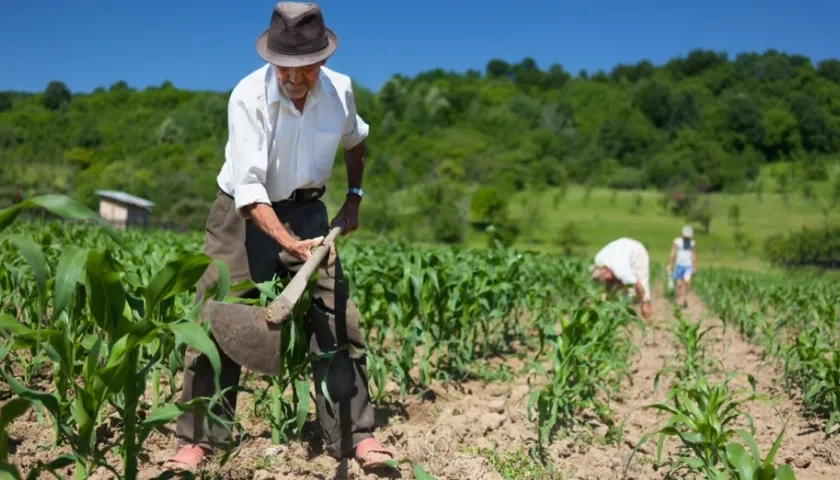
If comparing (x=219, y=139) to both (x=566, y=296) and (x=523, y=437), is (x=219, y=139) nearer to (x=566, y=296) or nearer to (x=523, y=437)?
(x=566, y=296)

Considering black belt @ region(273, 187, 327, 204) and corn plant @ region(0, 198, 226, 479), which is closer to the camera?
corn plant @ region(0, 198, 226, 479)

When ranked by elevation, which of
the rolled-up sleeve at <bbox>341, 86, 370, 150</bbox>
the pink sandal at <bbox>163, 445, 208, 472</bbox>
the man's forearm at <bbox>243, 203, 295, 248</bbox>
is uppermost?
the rolled-up sleeve at <bbox>341, 86, 370, 150</bbox>

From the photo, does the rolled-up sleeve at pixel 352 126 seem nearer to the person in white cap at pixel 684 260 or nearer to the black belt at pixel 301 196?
the black belt at pixel 301 196

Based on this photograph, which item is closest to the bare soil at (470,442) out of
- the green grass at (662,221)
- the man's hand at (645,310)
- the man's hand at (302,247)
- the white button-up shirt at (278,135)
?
the man's hand at (302,247)

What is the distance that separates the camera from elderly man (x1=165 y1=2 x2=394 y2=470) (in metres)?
3.09

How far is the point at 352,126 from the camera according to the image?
3.45m

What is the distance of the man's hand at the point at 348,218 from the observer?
3.51 metres

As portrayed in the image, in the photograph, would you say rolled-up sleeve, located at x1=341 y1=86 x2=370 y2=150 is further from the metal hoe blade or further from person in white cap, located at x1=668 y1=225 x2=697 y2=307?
person in white cap, located at x1=668 y1=225 x2=697 y2=307

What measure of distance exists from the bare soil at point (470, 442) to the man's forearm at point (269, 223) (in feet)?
2.53

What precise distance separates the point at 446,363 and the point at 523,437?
172 centimetres

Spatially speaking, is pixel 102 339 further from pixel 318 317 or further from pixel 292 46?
pixel 292 46

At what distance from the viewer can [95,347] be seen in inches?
88.0

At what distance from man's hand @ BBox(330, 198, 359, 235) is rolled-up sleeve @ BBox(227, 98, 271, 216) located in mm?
450

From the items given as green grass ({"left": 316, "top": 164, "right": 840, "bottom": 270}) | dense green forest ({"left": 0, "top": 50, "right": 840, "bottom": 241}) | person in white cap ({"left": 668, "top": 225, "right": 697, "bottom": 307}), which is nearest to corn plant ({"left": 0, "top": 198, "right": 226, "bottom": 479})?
person in white cap ({"left": 668, "top": 225, "right": 697, "bottom": 307})
